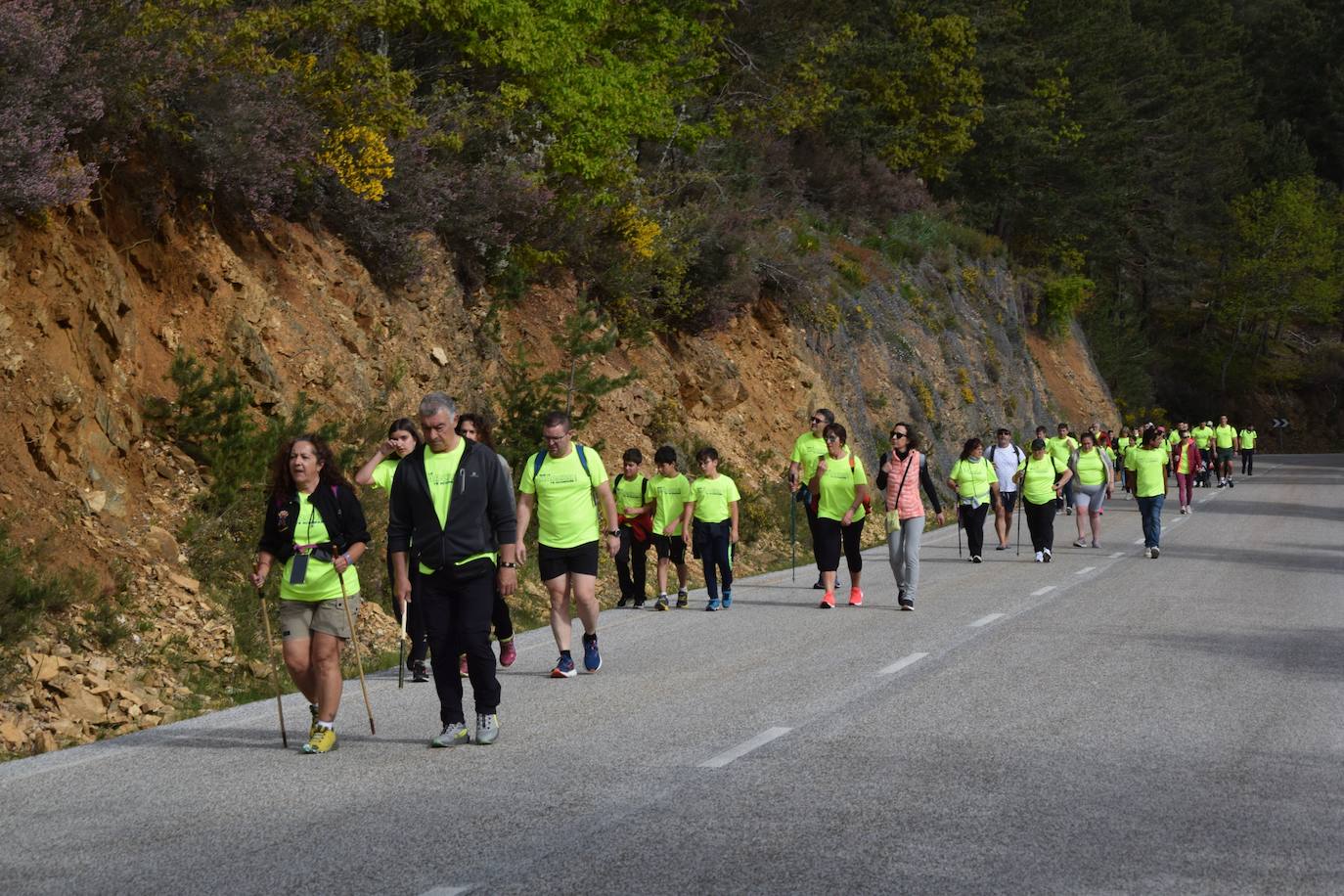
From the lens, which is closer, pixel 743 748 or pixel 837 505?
pixel 743 748

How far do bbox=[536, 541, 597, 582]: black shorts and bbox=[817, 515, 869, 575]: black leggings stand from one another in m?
5.63

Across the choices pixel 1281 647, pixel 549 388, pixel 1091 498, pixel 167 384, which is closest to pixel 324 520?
pixel 167 384

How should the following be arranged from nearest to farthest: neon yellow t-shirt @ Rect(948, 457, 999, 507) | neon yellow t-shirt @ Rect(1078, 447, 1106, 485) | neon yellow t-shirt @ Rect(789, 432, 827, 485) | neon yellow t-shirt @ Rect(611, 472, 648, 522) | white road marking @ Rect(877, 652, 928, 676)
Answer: white road marking @ Rect(877, 652, 928, 676)
neon yellow t-shirt @ Rect(611, 472, 648, 522)
neon yellow t-shirt @ Rect(789, 432, 827, 485)
neon yellow t-shirt @ Rect(948, 457, 999, 507)
neon yellow t-shirt @ Rect(1078, 447, 1106, 485)

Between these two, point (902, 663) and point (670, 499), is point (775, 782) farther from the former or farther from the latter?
point (670, 499)

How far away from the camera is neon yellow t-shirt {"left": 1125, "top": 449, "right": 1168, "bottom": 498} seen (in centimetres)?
2389

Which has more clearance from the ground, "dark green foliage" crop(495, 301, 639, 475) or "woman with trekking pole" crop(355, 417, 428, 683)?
"dark green foliage" crop(495, 301, 639, 475)

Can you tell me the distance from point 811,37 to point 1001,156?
1931 centimetres

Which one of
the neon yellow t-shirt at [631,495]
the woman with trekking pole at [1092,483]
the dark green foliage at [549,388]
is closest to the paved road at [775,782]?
the neon yellow t-shirt at [631,495]

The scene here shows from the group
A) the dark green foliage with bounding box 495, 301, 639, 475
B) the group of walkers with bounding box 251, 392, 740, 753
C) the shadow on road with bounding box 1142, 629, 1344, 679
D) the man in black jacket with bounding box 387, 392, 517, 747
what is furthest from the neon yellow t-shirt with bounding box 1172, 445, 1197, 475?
the man in black jacket with bounding box 387, 392, 517, 747

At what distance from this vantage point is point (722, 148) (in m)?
35.8

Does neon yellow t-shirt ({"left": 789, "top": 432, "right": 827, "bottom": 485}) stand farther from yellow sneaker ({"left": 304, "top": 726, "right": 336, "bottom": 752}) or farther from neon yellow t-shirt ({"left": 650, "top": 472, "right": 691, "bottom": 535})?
yellow sneaker ({"left": 304, "top": 726, "right": 336, "bottom": 752})

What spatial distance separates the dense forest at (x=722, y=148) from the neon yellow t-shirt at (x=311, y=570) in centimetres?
606

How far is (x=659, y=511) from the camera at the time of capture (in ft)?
58.6

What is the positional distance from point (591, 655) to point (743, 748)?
3.57m
